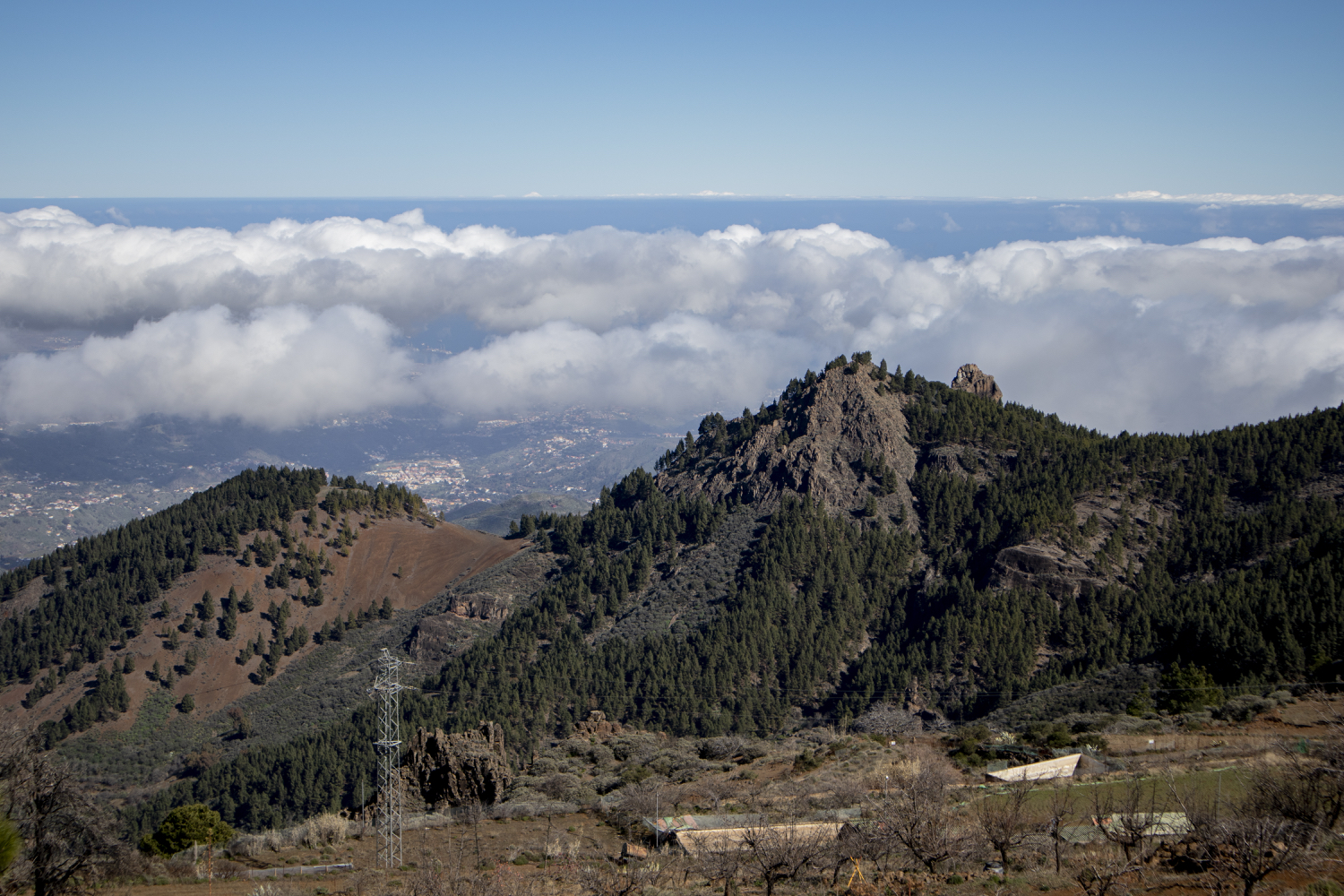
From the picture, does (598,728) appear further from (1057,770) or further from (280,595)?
(280,595)

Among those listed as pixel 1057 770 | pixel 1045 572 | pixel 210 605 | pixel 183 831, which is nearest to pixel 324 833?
pixel 183 831

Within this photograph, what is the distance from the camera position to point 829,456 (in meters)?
113

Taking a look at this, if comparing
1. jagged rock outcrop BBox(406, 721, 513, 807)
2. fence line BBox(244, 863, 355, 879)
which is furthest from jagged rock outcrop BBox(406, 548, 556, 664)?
fence line BBox(244, 863, 355, 879)

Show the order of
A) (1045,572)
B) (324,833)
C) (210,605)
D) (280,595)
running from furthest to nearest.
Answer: (280,595), (210,605), (1045,572), (324,833)

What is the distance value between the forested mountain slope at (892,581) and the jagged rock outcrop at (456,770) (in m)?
16.1

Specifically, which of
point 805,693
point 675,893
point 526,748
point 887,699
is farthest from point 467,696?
point 675,893

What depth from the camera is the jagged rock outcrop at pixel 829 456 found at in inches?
4299

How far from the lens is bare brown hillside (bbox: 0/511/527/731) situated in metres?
97.6

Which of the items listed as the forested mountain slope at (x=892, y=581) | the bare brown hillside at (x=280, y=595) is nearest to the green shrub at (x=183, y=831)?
the forested mountain slope at (x=892, y=581)

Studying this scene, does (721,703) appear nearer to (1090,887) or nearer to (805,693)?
(805,693)

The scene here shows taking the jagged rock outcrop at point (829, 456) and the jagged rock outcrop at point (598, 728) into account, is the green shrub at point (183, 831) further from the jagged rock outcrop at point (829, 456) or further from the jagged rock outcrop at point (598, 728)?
the jagged rock outcrop at point (829, 456)

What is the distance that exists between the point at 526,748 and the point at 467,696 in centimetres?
1156

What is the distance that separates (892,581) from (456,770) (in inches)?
2074

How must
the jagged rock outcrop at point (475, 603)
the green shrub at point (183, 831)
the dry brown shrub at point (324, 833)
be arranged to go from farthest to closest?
the jagged rock outcrop at point (475, 603) < the dry brown shrub at point (324, 833) < the green shrub at point (183, 831)
